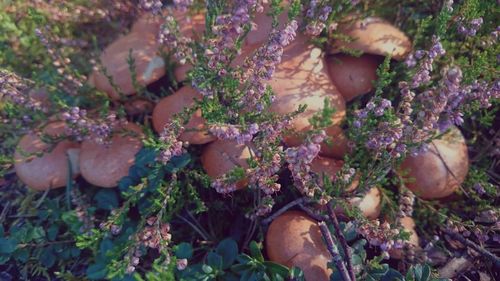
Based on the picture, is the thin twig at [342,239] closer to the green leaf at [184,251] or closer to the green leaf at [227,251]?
the green leaf at [227,251]

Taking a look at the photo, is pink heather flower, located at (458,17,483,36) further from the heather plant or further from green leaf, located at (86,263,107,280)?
green leaf, located at (86,263,107,280)

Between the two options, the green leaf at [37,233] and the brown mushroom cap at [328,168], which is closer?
the brown mushroom cap at [328,168]

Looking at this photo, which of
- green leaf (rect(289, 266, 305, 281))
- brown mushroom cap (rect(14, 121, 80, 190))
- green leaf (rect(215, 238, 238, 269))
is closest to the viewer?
green leaf (rect(289, 266, 305, 281))

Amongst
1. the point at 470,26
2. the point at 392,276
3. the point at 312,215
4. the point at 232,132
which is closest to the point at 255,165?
the point at 232,132

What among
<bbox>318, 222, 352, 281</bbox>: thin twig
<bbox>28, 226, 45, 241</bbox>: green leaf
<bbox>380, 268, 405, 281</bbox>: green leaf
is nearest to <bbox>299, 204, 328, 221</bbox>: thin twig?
<bbox>318, 222, 352, 281</bbox>: thin twig

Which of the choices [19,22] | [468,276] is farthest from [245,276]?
[19,22]

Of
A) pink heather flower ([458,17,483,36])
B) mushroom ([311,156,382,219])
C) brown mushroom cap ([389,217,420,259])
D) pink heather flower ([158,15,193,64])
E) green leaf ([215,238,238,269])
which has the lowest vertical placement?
brown mushroom cap ([389,217,420,259])

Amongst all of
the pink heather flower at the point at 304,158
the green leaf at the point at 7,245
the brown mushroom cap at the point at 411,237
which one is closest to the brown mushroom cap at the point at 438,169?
the brown mushroom cap at the point at 411,237
